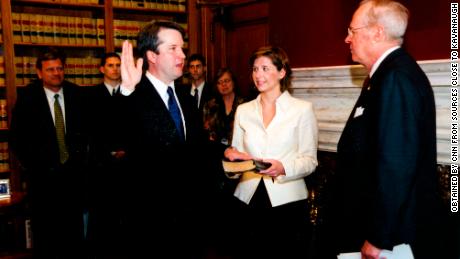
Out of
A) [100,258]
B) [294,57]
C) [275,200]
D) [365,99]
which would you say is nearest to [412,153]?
[365,99]

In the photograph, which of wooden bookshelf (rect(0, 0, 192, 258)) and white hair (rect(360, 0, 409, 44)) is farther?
wooden bookshelf (rect(0, 0, 192, 258))

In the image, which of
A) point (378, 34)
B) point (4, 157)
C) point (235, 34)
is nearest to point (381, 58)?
point (378, 34)

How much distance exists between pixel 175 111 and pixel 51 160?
6.40ft

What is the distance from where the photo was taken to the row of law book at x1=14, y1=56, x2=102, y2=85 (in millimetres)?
4230

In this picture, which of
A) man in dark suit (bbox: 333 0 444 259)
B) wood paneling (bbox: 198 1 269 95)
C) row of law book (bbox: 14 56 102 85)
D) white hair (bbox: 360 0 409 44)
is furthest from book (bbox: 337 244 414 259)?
row of law book (bbox: 14 56 102 85)

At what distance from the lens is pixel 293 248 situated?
2404 millimetres

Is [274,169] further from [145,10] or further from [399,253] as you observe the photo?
[145,10]

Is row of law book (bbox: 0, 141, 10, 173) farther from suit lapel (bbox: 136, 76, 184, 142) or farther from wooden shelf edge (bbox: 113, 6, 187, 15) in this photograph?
suit lapel (bbox: 136, 76, 184, 142)

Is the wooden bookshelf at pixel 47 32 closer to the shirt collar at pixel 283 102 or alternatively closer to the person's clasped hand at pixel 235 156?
the person's clasped hand at pixel 235 156

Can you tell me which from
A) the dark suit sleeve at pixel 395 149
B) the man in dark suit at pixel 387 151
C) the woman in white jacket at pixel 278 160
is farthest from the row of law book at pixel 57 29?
the dark suit sleeve at pixel 395 149

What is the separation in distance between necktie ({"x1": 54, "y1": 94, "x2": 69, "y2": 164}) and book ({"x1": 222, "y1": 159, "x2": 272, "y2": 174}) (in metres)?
1.98

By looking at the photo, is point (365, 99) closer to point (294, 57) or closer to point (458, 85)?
point (458, 85)

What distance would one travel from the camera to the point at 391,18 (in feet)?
5.35

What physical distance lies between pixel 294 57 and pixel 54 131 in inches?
81.7
